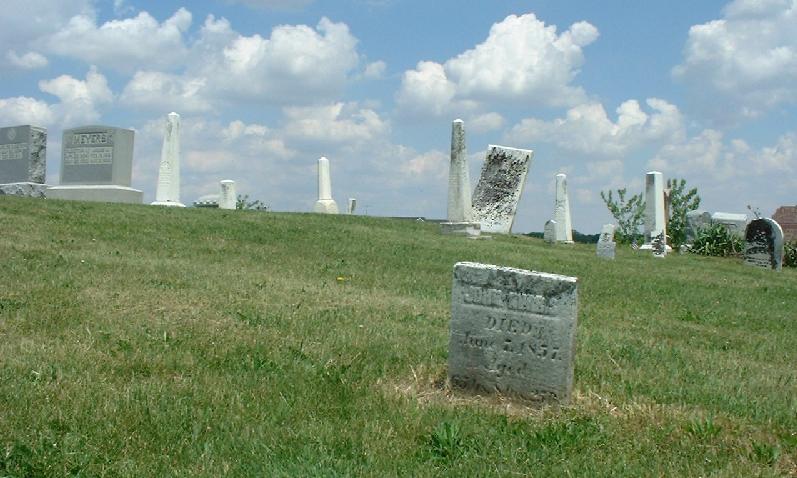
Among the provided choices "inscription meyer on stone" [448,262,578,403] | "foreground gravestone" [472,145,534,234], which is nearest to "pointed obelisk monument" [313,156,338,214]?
"foreground gravestone" [472,145,534,234]

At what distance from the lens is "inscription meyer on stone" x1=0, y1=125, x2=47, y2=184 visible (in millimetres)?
25188

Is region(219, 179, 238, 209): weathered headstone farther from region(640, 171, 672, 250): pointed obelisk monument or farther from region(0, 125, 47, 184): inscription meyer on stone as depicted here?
region(640, 171, 672, 250): pointed obelisk monument

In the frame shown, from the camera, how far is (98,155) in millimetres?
24109

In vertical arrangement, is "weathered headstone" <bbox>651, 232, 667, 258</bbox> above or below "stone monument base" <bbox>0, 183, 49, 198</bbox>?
below

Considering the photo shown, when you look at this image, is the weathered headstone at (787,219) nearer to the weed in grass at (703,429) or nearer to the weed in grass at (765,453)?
the weed in grass at (703,429)

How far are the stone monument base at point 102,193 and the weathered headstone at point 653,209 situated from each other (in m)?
18.4

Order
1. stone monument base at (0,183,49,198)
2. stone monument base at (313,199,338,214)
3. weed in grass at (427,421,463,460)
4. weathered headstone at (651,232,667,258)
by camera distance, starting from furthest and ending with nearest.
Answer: stone monument base at (313,199,338,214), weathered headstone at (651,232,667,258), stone monument base at (0,183,49,198), weed in grass at (427,421,463,460)

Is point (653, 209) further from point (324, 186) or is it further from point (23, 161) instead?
point (23, 161)

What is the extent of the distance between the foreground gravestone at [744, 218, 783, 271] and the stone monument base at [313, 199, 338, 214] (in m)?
15.8

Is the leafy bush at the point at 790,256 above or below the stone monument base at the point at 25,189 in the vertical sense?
below

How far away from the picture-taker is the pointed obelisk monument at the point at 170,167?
26.1m

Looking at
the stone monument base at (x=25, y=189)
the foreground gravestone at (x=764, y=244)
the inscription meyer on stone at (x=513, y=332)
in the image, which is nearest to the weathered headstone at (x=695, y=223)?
the foreground gravestone at (x=764, y=244)

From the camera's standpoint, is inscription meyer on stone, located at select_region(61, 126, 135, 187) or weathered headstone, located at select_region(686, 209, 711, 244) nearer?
inscription meyer on stone, located at select_region(61, 126, 135, 187)

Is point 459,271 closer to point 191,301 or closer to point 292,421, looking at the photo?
point 292,421
